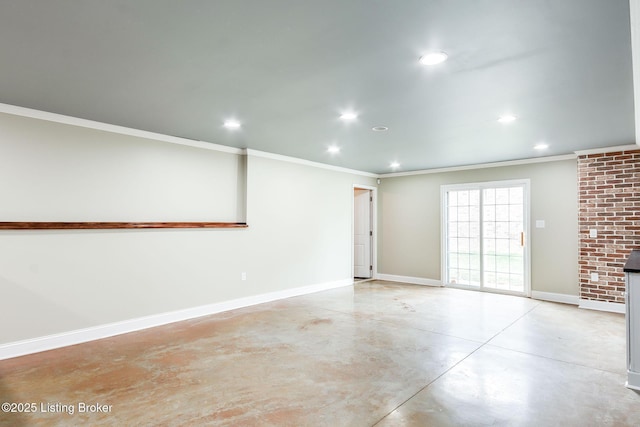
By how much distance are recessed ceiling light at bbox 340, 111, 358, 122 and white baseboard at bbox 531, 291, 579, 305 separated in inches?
184

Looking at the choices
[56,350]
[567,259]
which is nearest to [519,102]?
[567,259]

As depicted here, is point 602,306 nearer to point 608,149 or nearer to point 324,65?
point 608,149

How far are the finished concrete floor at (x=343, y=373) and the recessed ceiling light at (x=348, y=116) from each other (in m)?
→ 2.41

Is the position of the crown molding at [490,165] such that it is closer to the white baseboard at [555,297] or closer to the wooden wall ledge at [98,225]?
the white baseboard at [555,297]

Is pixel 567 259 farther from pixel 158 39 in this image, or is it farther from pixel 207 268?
pixel 158 39

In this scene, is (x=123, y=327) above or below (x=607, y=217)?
below

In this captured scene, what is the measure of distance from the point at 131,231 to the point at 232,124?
70.2 inches

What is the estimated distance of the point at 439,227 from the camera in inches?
285

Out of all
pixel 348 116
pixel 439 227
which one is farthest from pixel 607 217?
pixel 348 116

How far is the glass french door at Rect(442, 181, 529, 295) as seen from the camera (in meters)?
6.33

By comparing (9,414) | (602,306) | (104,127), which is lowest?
(9,414)

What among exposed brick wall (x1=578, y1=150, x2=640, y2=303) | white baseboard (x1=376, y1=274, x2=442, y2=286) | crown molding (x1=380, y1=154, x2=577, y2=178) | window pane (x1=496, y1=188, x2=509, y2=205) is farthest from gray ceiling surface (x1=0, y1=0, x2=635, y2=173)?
white baseboard (x1=376, y1=274, x2=442, y2=286)

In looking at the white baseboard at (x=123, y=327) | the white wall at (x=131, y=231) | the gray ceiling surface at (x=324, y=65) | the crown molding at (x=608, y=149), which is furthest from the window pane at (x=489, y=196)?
the white baseboard at (x=123, y=327)

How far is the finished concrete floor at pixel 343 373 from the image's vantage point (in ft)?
8.00
